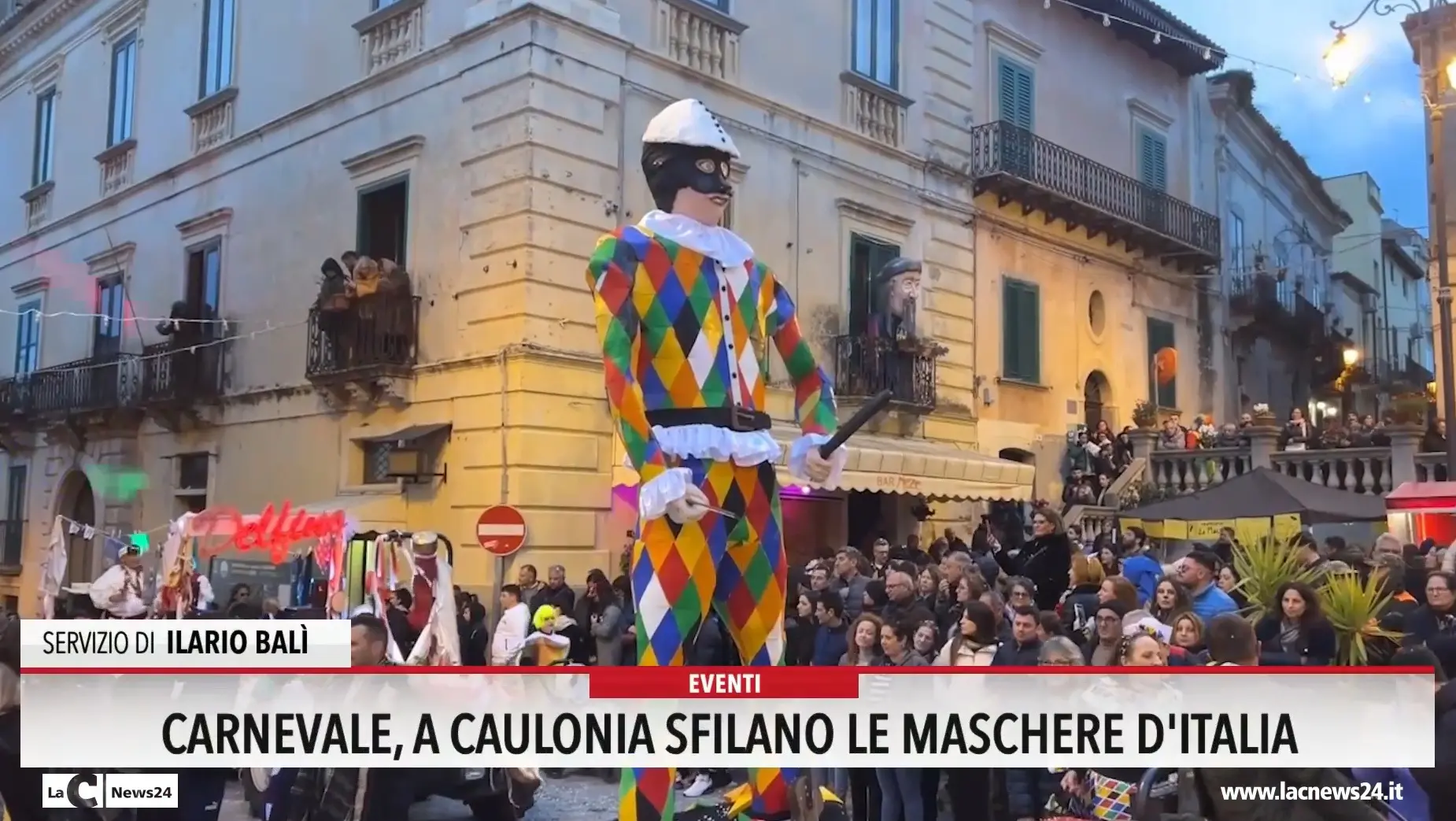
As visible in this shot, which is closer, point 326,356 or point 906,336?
point 326,356

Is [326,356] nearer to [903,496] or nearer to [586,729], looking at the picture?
[903,496]

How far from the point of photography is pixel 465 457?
33.2 ft

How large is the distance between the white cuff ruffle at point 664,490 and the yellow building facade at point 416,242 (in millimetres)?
5897

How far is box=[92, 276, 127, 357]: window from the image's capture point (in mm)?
13305

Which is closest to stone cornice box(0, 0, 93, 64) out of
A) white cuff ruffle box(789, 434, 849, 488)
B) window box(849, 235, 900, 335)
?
window box(849, 235, 900, 335)

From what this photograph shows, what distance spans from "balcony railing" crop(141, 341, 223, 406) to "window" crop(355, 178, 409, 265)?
84.5 inches

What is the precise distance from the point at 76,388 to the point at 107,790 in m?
11.1

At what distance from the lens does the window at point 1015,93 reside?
14.7 m

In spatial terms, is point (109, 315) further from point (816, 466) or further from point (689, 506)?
point (689, 506)

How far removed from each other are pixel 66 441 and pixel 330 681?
38.5ft

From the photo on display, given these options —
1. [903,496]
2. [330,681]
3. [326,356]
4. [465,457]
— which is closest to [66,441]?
[326,356]

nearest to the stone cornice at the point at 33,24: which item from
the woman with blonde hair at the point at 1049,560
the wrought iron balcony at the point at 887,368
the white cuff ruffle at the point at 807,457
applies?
the wrought iron balcony at the point at 887,368

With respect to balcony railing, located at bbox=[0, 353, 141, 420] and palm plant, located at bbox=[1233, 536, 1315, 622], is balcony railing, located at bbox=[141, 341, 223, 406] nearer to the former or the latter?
balcony railing, located at bbox=[0, 353, 141, 420]

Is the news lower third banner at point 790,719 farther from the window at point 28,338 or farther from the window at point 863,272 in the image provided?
the window at point 28,338
